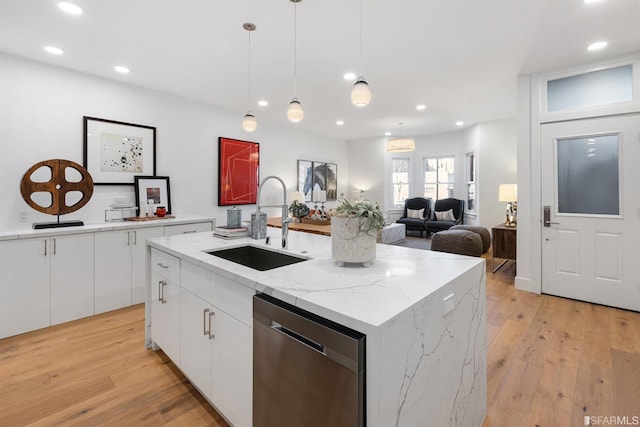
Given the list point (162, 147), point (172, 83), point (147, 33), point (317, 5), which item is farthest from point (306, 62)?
point (162, 147)

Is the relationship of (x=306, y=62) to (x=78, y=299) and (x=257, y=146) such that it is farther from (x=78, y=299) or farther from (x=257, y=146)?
(x=78, y=299)

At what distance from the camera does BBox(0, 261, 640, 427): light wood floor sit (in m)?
1.72

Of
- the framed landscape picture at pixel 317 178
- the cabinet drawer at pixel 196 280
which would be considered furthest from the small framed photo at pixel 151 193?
the framed landscape picture at pixel 317 178

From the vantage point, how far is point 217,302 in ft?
5.17

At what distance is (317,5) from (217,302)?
2.24m

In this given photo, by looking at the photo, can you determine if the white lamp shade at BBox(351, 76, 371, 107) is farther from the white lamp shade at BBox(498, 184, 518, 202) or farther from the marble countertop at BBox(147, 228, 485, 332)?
the white lamp shade at BBox(498, 184, 518, 202)

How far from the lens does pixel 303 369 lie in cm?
106

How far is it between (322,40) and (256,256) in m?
2.08

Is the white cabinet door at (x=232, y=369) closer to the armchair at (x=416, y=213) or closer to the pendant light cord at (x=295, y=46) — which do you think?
the pendant light cord at (x=295, y=46)

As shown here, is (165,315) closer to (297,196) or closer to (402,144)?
(297,196)

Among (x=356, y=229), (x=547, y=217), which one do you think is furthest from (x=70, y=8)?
(x=547, y=217)

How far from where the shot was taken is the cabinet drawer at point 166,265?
1957 mm

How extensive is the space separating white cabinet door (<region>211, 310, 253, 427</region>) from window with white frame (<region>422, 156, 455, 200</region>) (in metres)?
7.38

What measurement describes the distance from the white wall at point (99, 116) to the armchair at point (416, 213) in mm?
3895
